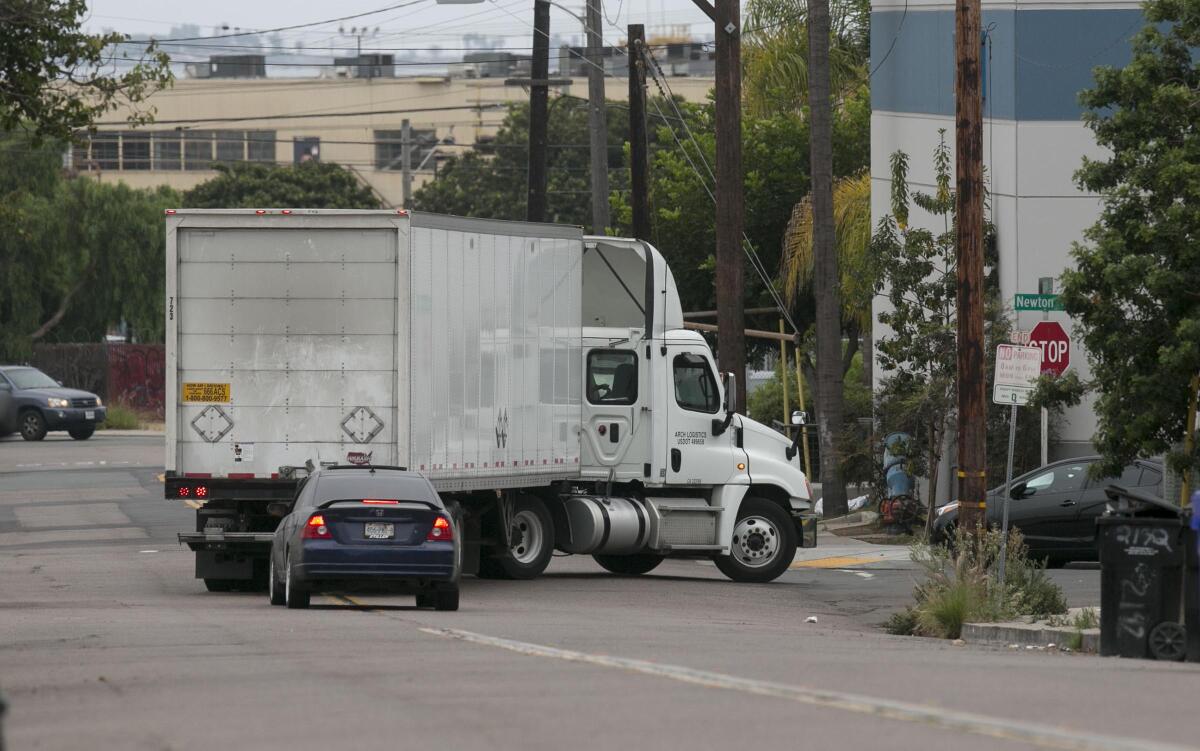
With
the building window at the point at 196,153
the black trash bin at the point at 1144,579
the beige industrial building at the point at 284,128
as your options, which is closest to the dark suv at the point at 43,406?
the black trash bin at the point at 1144,579

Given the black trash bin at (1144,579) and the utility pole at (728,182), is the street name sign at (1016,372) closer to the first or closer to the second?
the black trash bin at (1144,579)

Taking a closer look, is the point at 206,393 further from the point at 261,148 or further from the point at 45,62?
the point at 261,148

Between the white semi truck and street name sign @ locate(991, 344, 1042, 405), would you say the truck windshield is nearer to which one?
the white semi truck

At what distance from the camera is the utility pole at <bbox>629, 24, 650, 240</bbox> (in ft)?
104

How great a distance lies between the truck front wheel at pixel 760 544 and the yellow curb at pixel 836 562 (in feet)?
8.76

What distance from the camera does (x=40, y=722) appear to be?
9883mm

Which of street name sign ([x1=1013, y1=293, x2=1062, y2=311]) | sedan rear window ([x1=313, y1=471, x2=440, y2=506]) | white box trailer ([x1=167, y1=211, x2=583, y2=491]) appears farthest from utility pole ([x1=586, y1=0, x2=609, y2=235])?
sedan rear window ([x1=313, y1=471, x2=440, y2=506])

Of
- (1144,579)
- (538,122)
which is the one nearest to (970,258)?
(1144,579)

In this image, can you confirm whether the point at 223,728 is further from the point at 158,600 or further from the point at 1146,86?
the point at 1146,86

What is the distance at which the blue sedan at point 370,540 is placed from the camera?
16750mm

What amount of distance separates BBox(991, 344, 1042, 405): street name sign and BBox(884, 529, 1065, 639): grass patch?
177 cm

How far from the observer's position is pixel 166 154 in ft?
374

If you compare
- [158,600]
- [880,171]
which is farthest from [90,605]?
[880,171]

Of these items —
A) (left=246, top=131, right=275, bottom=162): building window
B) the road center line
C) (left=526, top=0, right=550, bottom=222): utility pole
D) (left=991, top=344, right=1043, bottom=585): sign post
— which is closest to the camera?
the road center line
